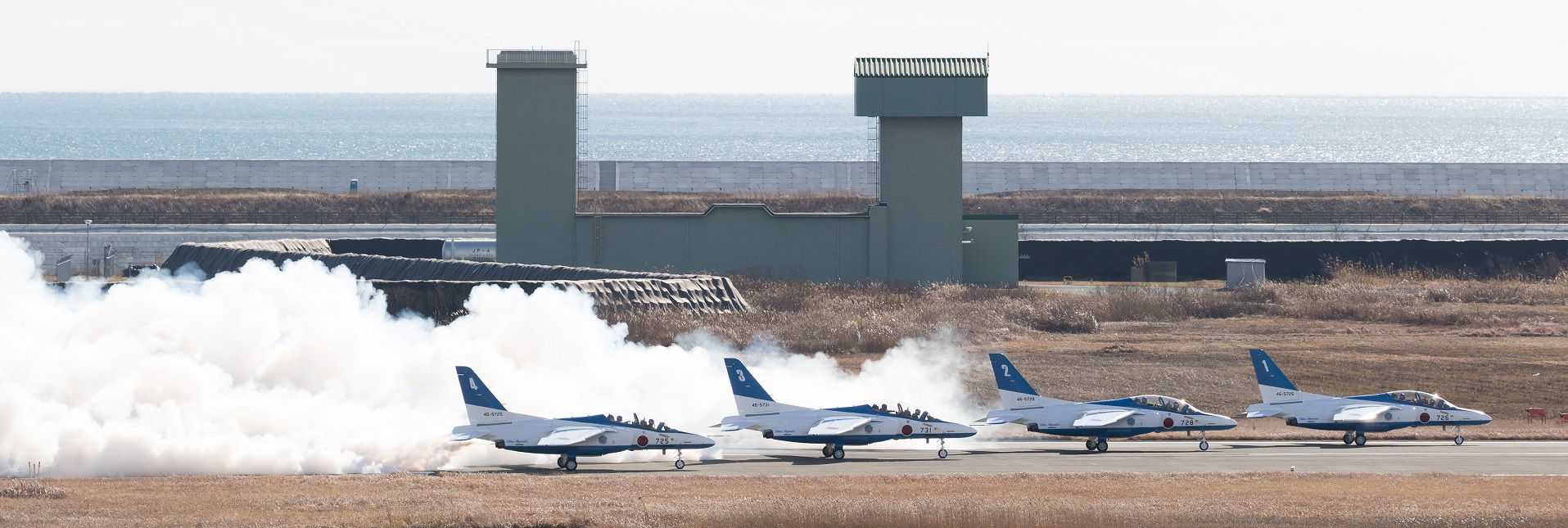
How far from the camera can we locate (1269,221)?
370ft

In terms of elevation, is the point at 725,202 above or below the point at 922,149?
below

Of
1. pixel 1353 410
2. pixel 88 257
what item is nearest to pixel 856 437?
pixel 1353 410

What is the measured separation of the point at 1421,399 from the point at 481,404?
27215 mm

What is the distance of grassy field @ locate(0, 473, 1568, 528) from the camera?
35062 mm

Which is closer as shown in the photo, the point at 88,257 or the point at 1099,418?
the point at 1099,418

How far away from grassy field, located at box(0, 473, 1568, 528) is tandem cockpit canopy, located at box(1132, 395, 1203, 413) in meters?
7.48

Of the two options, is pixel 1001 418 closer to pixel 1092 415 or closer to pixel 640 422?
pixel 1092 415

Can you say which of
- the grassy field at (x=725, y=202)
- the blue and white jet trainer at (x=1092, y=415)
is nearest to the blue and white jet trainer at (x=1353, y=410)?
the blue and white jet trainer at (x=1092, y=415)

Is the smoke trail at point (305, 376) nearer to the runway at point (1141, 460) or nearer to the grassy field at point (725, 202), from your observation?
the runway at point (1141, 460)

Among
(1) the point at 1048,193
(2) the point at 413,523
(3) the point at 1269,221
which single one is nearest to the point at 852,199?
(1) the point at 1048,193

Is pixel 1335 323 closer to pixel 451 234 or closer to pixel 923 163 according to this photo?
pixel 923 163

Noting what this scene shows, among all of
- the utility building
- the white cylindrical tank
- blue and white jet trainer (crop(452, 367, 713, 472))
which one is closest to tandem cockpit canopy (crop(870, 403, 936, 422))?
blue and white jet trainer (crop(452, 367, 713, 472))

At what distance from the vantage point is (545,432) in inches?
1729

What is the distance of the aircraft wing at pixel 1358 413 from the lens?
49188mm
